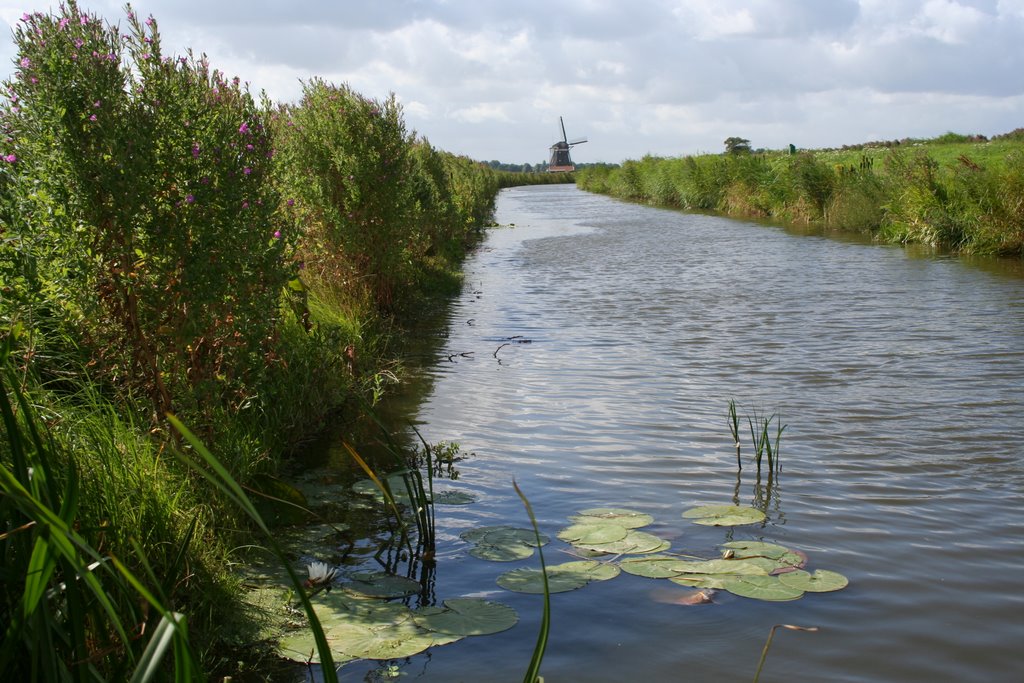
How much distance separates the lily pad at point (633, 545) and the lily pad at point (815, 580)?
67 centimetres

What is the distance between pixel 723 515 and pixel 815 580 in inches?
37.5

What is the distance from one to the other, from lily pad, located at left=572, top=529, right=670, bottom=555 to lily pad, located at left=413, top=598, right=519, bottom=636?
839 millimetres

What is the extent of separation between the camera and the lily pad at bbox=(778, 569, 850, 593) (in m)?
4.29

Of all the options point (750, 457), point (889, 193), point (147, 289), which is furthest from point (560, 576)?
point (889, 193)

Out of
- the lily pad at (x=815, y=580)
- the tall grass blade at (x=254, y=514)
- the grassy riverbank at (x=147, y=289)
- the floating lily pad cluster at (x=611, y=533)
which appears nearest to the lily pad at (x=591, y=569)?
the floating lily pad cluster at (x=611, y=533)

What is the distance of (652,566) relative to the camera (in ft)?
15.0

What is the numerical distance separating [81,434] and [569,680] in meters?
2.32

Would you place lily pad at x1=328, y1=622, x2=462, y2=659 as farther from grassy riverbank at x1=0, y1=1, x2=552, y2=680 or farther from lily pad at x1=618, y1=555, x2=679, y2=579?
lily pad at x1=618, y1=555, x2=679, y2=579

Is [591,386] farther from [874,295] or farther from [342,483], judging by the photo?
[874,295]

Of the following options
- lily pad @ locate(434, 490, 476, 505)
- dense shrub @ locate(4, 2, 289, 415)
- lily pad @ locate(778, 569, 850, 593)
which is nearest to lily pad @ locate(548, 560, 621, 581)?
lily pad @ locate(778, 569, 850, 593)

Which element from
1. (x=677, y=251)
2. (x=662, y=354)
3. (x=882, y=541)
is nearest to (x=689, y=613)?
(x=882, y=541)

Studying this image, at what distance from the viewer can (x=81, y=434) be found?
4000 mm

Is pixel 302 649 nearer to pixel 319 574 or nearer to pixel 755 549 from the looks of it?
pixel 319 574

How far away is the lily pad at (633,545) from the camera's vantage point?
188 inches
